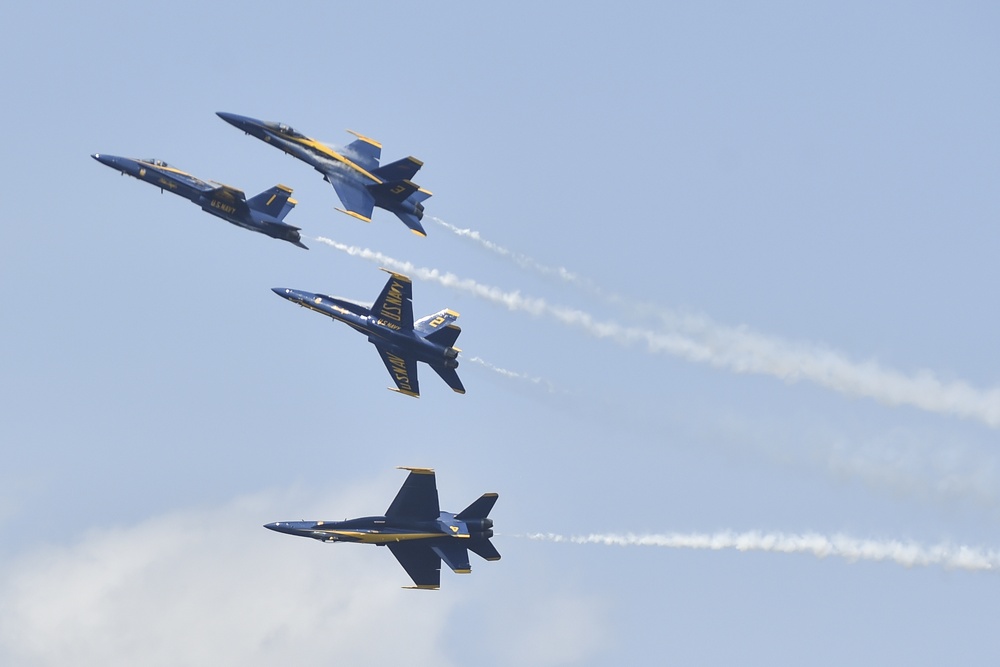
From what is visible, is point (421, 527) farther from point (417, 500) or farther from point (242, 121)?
point (242, 121)

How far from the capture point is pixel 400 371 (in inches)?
4230

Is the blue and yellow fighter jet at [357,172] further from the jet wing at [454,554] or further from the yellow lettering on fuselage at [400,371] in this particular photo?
the jet wing at [454,554]

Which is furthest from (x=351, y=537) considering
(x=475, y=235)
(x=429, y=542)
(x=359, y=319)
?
(x=475, y=235)

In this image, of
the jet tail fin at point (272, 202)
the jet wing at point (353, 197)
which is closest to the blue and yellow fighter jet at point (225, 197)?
the jet tail fin at point (272, 202)

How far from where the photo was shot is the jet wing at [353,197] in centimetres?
10562

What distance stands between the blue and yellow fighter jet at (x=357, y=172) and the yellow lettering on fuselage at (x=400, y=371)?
7.33 metres

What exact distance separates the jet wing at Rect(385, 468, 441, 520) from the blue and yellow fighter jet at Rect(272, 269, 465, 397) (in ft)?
19.8

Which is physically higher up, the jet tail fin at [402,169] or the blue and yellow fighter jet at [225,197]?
the jet tail fin at [402,169]

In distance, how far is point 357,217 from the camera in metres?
105

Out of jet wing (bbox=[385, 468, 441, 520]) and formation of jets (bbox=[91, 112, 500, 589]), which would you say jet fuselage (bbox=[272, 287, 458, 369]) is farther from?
jet wing (bbox=[385, 468, 441, 520])

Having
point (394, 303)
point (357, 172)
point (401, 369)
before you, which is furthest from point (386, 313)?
point (357, 172)

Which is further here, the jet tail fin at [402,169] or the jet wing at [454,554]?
the jet tail fin at [402,169]

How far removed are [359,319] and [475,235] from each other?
9.32 m

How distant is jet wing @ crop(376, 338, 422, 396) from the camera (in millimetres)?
107188
